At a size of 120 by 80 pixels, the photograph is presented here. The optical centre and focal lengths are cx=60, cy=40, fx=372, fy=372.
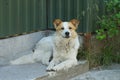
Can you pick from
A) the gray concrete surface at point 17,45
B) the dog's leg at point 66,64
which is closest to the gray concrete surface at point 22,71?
the dog's leg at point 66,64

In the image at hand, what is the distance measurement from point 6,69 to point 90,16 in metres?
2.12

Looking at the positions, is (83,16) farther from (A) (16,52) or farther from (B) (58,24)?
(A) (16,52)

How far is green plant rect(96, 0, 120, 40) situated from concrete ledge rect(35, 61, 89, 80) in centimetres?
71

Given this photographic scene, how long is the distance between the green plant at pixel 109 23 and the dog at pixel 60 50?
0.67 meters

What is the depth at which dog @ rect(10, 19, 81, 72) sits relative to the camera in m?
6.70

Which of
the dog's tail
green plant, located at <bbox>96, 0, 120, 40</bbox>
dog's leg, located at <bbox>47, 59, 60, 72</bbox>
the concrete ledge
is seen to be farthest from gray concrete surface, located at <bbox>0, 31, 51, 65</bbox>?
green plant, located at <bbox>96, 0, 120, 40</bbox>

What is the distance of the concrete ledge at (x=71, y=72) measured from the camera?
6274 mm

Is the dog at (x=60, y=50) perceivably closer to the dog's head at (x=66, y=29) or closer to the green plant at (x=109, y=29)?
the dog's head at (x=66, y=29)

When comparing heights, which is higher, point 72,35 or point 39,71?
point 72,35

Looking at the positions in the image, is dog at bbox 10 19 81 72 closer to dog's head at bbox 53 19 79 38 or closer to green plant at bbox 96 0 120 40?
dog's head at bbox 53 19 79 38

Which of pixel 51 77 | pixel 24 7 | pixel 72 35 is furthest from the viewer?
pixel 24 7

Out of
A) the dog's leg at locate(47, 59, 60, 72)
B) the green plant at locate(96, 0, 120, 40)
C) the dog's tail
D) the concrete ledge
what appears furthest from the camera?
the green plant at locate(96, 0, 120, 40)

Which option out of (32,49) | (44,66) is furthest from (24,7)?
(44,66)

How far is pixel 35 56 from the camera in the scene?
717 cm
